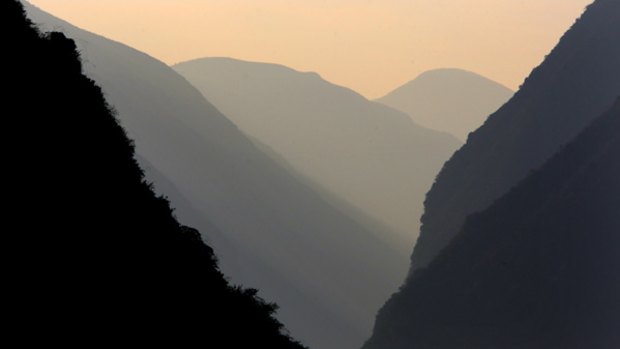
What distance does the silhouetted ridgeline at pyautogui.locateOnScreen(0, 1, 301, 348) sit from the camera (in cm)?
1579

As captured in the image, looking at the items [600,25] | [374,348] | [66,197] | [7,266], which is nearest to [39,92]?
[66,197]

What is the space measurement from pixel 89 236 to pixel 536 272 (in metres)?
129

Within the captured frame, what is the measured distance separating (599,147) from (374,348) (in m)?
48.0

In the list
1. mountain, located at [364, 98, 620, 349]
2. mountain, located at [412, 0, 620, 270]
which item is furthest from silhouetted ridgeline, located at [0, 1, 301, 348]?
mountain, located at [412, 0, 620, 270]

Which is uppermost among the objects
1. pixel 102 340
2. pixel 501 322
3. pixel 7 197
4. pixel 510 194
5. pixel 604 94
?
pixel 604 94

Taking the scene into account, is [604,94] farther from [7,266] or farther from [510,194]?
[7,266]

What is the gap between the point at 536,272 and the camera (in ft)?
462

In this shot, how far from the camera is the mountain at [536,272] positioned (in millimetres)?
130625

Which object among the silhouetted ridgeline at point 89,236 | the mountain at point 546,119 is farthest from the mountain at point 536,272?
the silhouetted ridgeline at point 89,236

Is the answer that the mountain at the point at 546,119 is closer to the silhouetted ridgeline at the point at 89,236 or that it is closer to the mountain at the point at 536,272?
the mountain at the point at 536,272

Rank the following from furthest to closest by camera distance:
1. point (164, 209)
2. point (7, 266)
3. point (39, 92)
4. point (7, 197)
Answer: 1. point (164, 209)
2. point (39, 92)
3. point (7, 197)
4. point (7, 266)

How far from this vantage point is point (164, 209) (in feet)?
79.4

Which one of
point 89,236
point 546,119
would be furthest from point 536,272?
point 89,236

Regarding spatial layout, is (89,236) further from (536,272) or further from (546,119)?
(546,119)
